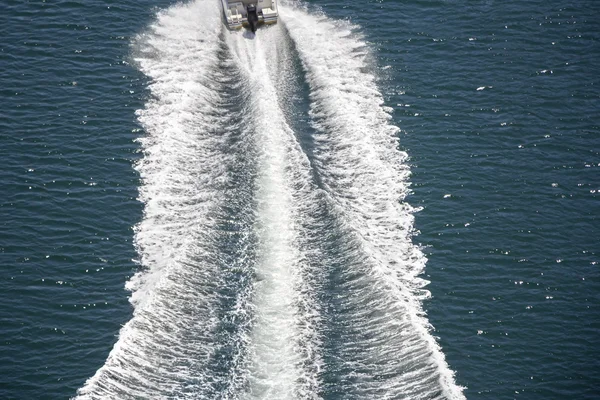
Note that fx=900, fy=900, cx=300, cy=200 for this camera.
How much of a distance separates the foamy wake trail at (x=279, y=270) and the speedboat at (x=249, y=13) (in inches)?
270

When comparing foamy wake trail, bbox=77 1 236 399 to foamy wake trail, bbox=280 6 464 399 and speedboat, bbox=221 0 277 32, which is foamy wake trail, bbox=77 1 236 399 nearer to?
speedboat, bbox=221 0 277 32

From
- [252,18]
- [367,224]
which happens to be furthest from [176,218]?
[252,18]

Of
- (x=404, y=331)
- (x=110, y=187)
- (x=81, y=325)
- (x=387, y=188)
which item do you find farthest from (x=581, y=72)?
(x=81, y=325)

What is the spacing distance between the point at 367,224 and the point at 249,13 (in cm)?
2607

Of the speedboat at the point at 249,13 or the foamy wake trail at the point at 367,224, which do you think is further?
the speedboat at the point at 249,13

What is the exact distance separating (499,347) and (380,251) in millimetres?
8761

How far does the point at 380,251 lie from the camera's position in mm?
52219

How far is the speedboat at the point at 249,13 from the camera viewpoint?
237 feet

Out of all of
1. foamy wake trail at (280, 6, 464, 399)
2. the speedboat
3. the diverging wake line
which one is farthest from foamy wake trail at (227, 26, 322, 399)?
the speedboat

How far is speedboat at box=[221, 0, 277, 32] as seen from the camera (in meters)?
72.3

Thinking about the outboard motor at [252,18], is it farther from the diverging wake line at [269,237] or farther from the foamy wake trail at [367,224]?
the foamy wake trail at [367,224]

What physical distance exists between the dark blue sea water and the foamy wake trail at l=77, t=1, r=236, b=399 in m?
0.15

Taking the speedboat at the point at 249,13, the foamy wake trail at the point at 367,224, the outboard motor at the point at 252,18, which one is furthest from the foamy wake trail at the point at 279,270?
the speedboat at the point at 249,13

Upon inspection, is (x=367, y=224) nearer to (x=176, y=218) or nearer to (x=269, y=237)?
(x=269, y=237)
